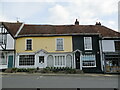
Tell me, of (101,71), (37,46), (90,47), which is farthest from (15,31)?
(101,71)

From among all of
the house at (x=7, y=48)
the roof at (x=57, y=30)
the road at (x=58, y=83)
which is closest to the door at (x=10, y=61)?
the house at (x=7, y=48)

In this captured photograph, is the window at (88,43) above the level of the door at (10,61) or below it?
above

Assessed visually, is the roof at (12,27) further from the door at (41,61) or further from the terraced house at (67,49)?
the door at (41,61)

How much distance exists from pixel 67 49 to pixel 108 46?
563 centimetres

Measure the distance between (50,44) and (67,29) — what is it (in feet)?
12.5

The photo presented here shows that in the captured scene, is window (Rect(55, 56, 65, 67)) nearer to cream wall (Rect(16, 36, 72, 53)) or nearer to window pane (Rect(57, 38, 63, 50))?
cream wall (Rect(16, 36, 72, 53))

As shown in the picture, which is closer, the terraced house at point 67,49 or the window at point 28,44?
the terraced house at point 67,49

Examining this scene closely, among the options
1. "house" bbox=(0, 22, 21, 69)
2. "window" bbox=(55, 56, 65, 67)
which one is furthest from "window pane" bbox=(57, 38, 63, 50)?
"house" bbox=(0, 22, 21, 69)

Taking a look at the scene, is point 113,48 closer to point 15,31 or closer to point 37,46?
point 37,46

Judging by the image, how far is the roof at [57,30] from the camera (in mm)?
21438

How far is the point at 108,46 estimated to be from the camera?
2047 centimetres

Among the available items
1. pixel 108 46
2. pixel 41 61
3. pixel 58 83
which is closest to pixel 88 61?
pixel 108 46

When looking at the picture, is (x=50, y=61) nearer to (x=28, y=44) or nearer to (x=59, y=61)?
(x=59, y=61)

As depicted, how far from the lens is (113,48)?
2036 cm
